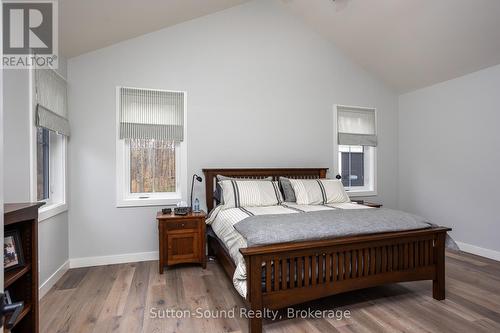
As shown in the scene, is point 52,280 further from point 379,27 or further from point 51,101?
point 379,27

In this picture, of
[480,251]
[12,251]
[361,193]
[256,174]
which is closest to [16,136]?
[12,251]

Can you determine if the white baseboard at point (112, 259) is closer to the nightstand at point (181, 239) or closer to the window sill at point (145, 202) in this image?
the nightstand at point (181, 239)

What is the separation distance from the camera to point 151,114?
3406 millimetres

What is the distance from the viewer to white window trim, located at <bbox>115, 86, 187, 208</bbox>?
329 centimetres

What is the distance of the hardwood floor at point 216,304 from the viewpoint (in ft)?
6.53

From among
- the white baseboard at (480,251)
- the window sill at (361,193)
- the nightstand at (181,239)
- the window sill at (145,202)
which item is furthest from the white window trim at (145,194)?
the white baseboard at (480,251)

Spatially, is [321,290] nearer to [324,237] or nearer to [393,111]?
[324,237]

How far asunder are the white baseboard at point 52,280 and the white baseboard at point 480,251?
198 inches

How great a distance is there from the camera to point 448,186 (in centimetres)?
389

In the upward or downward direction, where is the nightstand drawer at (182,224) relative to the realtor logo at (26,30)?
downward

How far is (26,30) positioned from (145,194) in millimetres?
2021

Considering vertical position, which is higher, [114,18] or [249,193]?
[114,18]

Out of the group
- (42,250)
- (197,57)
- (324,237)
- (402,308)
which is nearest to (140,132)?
(197,57)

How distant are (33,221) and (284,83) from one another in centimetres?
340
